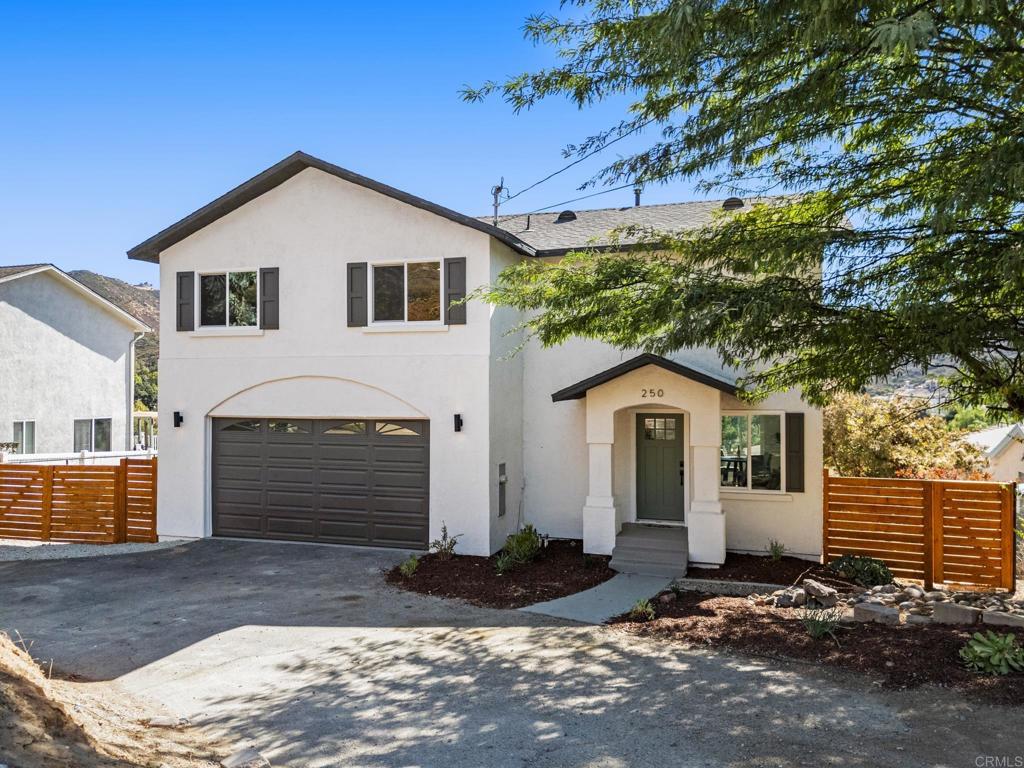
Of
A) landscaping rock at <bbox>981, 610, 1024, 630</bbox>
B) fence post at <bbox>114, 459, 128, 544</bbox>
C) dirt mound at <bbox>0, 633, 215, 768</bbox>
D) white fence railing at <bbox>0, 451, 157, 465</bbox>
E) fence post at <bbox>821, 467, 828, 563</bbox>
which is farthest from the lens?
white fence railing at <bbox>0, 451, 157, 465</bbox>

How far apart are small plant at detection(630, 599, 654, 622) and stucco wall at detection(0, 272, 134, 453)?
20.2 m

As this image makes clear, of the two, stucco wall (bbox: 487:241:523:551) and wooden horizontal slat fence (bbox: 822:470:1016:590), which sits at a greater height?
stucco wall (bbox: 487:241:523:551)

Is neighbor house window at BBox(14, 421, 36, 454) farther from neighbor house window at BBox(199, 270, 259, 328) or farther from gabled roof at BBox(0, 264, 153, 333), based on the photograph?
neighbor house window at BBox(199, 270, 259, 328)

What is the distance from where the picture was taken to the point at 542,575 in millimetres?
10438

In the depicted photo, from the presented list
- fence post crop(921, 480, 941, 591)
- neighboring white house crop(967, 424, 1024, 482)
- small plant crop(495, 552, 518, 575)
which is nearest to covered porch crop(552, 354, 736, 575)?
small plant crop(495, 552, 518, 575)

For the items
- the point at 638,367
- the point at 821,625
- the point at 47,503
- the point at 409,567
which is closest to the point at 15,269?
the point at 47,503

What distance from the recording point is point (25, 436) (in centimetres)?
2067

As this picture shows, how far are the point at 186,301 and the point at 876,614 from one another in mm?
12719

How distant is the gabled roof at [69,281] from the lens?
2003cm

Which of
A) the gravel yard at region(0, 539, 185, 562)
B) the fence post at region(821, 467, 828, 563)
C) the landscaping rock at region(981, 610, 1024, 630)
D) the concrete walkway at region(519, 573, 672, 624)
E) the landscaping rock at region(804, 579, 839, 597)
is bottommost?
the gravel yard at region(0, 539, 185, 562)

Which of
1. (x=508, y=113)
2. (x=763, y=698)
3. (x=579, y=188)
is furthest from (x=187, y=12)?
(x=763, y=698)

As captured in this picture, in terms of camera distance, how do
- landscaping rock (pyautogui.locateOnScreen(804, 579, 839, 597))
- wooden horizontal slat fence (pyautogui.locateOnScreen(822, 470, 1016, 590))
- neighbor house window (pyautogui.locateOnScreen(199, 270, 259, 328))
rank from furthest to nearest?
neighbor house window (pyautogui.locateOnScreen(199, 270, 259, 328))
wooden horizontal slat fence (pyautogui.locateOnScreen(822, 470, 1016, 590))
landscaping rock (pyautogui.locateOnScreen(804, 579, 839, 597))

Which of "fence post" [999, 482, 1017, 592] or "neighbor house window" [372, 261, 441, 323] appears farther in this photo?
"neighbor house window" [372, 261, 441, 323]

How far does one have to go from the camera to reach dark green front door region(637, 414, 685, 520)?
40.8ft
